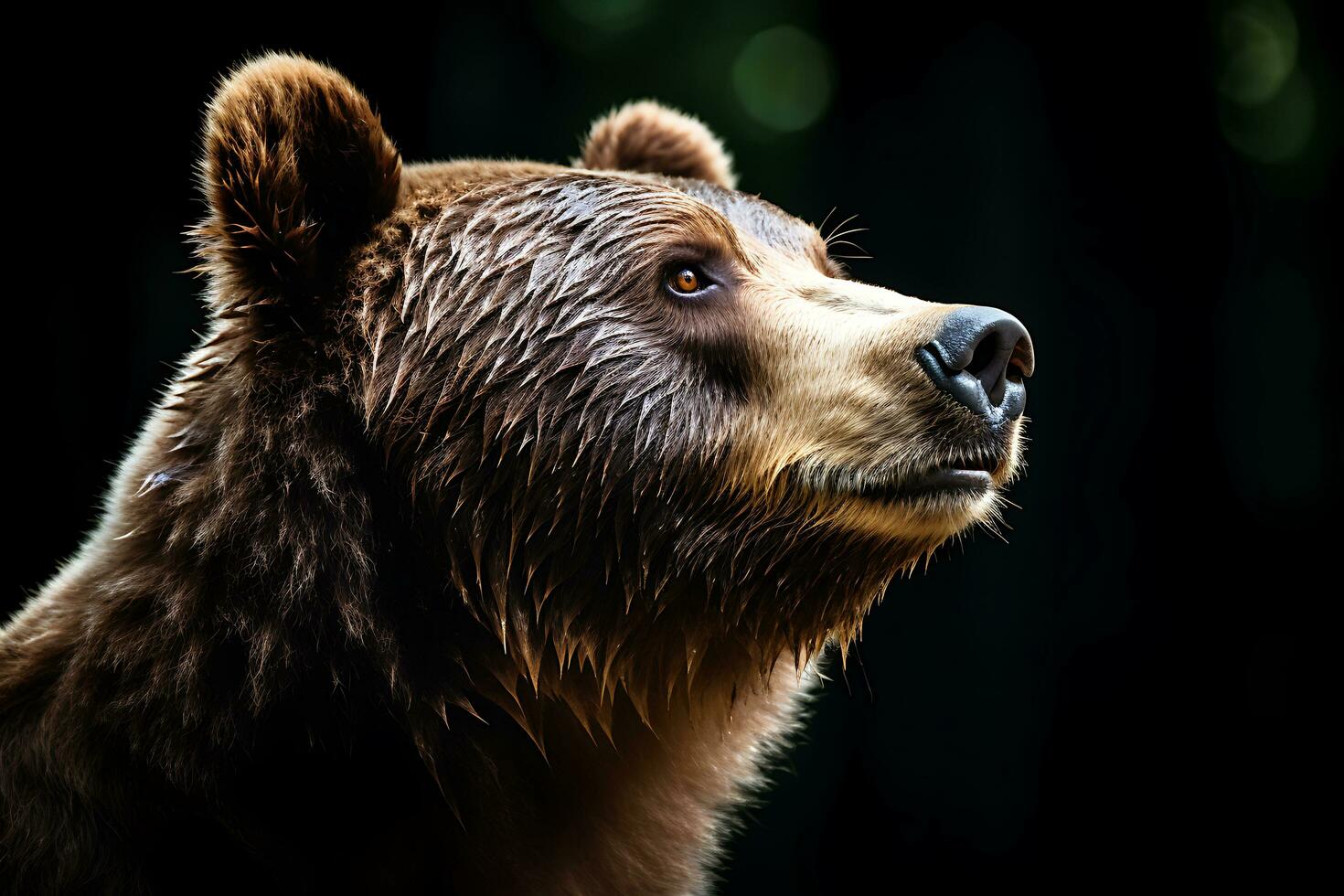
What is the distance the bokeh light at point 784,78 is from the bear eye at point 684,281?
13.0ft

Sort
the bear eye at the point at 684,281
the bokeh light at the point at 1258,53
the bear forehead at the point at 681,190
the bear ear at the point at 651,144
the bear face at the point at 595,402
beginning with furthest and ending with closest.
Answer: the bokeh light at the point at 1258,53 → the bear ear at the point at 651,144 → the bear forehead at the point at 681,190 → the bear eye at the point at 684,281 → the bear face at the point at 595,402

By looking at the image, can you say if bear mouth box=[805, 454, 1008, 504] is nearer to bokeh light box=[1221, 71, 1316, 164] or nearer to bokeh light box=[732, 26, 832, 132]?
bokeh light box=[732, 26, 832, 132]

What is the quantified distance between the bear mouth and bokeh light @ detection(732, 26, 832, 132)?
14.1 ft

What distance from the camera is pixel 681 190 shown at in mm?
2762

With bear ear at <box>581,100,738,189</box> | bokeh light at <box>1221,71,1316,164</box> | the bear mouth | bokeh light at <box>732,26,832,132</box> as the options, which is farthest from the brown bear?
bokeh light at <box>1221,71,1316,164</box>

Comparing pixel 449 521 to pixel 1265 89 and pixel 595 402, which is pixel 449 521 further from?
pixel 1265 89

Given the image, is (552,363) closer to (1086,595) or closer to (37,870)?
(37,870)

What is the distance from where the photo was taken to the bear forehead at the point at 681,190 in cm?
261

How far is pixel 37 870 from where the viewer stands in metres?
2.12

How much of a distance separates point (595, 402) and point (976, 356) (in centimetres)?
81

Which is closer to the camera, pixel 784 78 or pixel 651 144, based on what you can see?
pixel 651 144

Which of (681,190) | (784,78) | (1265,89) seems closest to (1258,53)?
(1265,89)

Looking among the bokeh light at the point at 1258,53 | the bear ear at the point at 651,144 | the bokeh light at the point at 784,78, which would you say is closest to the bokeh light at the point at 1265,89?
the bokeh light at the point at 1258,53

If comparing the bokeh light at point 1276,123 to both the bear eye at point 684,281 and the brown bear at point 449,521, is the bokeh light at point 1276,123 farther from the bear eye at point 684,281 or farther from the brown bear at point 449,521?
the bear eye at point 684,281
